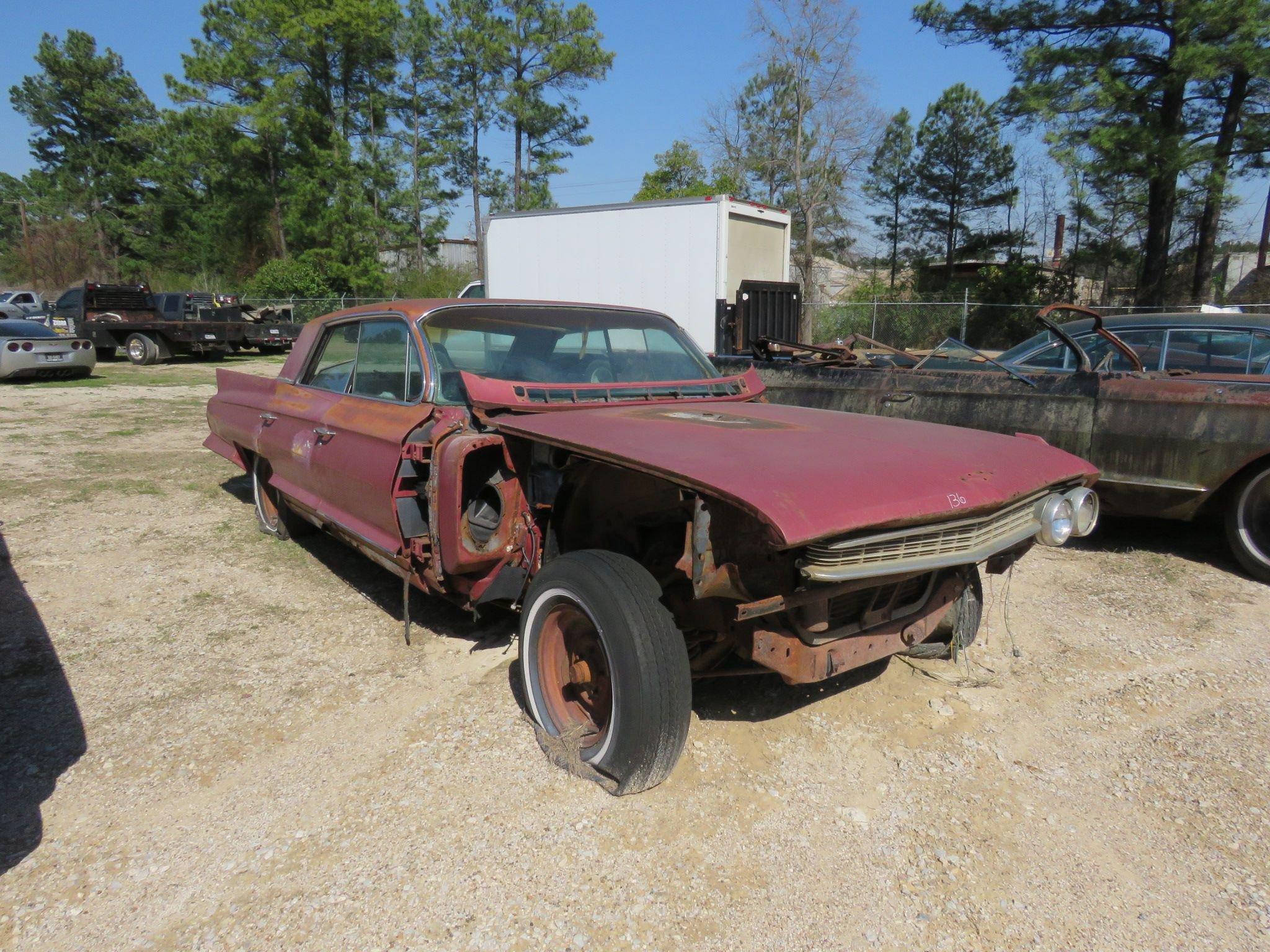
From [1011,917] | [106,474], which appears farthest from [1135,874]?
[106,474]

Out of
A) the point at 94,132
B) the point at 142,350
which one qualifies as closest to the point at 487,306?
the point at 142,350

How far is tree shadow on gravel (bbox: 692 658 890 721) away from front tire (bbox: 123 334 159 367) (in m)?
20.1

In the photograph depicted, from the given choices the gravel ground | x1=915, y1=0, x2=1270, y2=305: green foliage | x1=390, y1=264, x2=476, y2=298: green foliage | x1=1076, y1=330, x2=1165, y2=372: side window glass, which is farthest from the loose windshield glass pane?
x1=390, y1=264, x2=476, y2=298: green foliage

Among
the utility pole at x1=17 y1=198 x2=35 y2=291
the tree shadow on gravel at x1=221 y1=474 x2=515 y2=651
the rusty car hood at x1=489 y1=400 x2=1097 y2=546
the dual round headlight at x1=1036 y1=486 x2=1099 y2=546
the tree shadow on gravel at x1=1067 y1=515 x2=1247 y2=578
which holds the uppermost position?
the utility pole at x1=17 y1=198 x2=35 y2=291

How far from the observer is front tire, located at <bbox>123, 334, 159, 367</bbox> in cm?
1933

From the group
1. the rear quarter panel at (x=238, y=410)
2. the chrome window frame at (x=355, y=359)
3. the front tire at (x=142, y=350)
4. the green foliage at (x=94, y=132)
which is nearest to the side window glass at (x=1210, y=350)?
the chrome window frame at (x=355, y=359)

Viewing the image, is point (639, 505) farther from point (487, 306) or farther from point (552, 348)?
point (487, 306)

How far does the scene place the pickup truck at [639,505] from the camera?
238 cm

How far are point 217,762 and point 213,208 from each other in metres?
45.4

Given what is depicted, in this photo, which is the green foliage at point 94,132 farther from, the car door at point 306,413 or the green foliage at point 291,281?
the car door at point 306,413

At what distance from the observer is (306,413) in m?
4.43

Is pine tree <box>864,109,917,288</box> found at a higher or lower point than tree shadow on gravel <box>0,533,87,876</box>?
higher

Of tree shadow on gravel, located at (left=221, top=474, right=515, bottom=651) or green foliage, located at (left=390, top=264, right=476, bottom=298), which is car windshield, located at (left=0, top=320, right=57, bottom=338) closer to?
tree shadow on gravel, located at (left=221, top=474, right=515, bottom=651)

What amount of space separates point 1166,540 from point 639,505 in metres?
4.43
